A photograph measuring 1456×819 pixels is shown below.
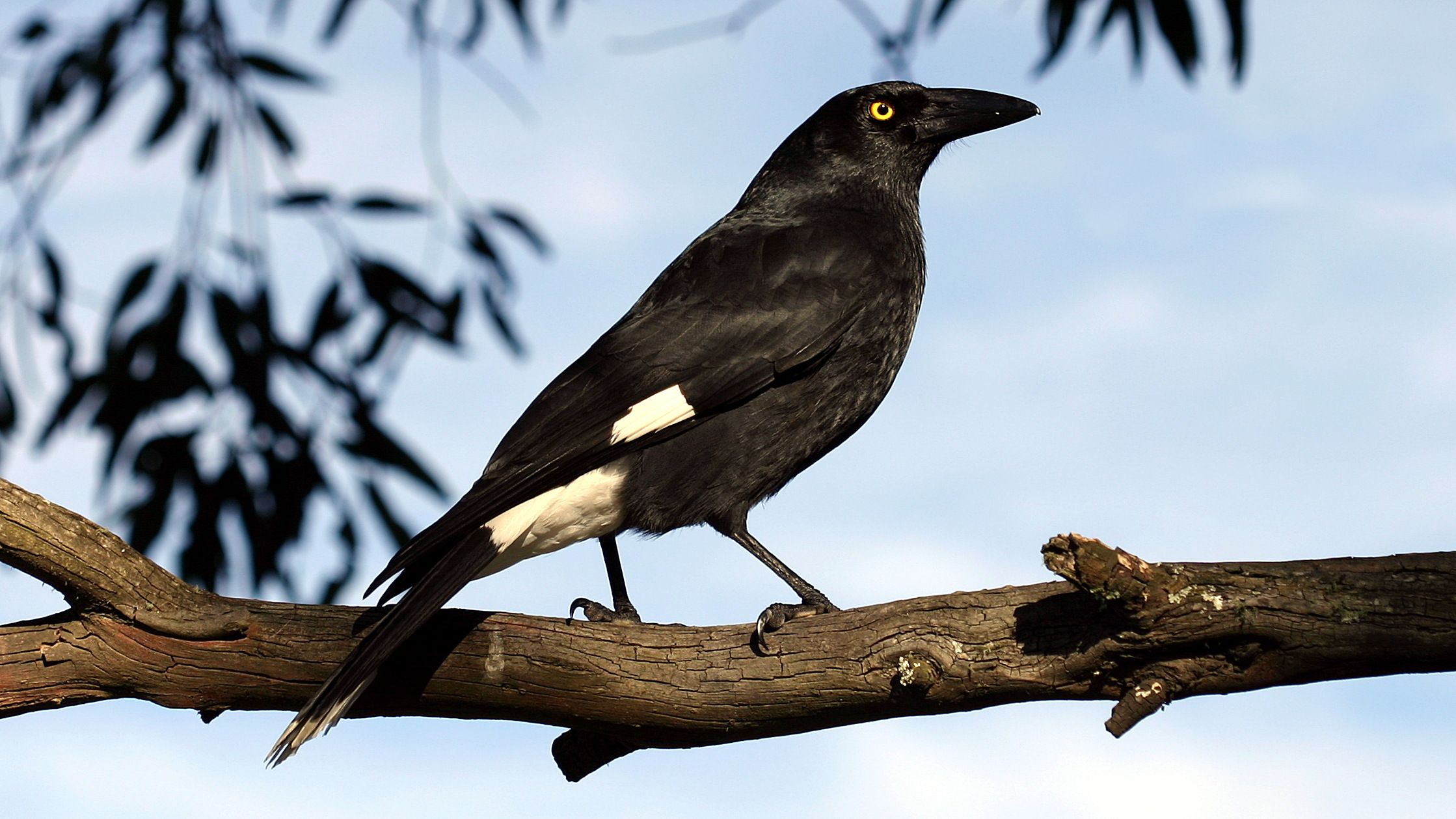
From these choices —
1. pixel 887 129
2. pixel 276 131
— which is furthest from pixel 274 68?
pixel 887 129

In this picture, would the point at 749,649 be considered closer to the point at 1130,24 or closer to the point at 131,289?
the point at 1130,24

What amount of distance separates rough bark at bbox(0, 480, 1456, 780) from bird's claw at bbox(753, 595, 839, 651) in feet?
0.06

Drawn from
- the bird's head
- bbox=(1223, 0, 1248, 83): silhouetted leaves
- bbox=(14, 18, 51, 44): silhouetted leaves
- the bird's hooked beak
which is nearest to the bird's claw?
the bird's head

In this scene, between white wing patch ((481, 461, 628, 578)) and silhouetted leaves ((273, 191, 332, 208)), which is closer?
white wing patch ((481, 461, 628, 578))

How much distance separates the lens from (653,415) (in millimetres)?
2365

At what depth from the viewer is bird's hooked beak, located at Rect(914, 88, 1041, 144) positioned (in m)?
3.01

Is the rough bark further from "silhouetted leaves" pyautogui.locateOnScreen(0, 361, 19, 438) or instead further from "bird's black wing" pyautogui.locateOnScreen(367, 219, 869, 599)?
"silhouetted leaves" pyautogui.locateOnScreen(0, 361, 19, 438)

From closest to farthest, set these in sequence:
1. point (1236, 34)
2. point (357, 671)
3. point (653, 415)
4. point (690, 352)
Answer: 1. point (357, 671)
2. point (653, 415)
3. point (690, 352)
4. point (1236, 34)

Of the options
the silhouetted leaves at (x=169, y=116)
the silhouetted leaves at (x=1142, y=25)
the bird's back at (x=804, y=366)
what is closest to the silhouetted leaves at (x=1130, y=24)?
the silhouetted leaves at (x=1142, y=25)

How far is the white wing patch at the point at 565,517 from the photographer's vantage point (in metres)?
2.31

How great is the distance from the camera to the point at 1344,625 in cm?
188

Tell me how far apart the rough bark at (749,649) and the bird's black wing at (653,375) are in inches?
4.9

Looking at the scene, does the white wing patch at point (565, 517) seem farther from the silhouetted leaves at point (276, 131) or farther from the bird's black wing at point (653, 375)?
Answer: the silhouetted leaves at point (276, 131)

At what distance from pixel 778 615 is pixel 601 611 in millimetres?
438
